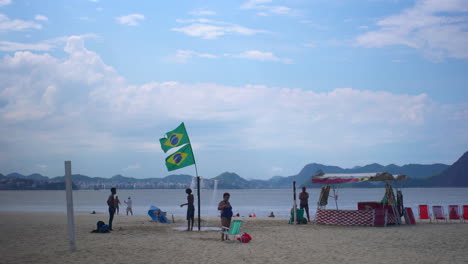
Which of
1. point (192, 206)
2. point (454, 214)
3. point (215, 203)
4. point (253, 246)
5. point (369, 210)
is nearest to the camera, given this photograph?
point (253, 246)

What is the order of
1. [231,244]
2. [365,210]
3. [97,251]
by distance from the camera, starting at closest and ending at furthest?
[97,251] < [231,244] < [365,210]

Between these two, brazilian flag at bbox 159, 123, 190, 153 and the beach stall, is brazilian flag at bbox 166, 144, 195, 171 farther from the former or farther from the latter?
the beach stall

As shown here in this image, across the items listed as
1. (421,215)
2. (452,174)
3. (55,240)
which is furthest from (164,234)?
(452,174)

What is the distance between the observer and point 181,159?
56.1 feet

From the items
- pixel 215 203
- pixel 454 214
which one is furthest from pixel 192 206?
pixel 215 203

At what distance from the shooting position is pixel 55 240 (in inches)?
565

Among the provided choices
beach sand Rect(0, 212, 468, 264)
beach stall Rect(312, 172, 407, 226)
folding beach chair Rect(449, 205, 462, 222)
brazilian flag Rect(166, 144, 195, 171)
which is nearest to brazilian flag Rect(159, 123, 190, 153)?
brazilian flag Rect(166, 144, 195, 171)

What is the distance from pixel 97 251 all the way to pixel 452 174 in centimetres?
19809

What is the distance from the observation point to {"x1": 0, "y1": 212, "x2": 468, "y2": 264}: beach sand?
36.1ft

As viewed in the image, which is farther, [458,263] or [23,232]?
[23,232]

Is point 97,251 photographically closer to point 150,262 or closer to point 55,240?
point 150,262

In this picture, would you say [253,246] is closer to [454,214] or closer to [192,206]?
[192,206]

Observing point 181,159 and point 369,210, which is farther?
point 369,210

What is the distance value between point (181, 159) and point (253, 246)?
4946 mm
